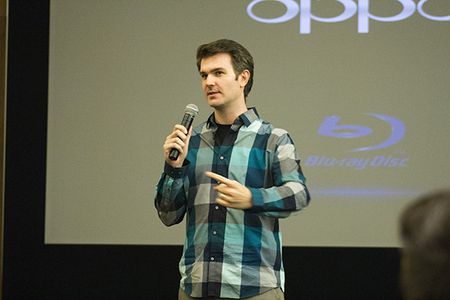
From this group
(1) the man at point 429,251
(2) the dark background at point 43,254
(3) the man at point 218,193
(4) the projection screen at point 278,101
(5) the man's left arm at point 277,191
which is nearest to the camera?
(1) the man at point 429,251

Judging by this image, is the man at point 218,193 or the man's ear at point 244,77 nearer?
the man at point 218,193

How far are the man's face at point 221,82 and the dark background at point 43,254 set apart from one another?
2.45m

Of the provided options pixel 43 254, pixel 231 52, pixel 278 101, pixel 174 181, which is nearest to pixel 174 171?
pixel 174 181

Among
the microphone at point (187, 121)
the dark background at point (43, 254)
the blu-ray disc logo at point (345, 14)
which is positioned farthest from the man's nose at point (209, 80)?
the dark background at point (43, 254)

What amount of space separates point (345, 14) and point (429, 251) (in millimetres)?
3934

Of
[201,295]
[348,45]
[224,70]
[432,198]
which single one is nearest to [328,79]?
[348,45]

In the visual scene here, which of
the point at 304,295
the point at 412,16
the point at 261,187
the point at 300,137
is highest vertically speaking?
the point at 412,16

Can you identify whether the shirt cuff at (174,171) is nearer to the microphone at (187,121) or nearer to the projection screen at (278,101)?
the microphone at (187,121)

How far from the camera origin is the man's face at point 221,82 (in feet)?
7.55

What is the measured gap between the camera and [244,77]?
7.79ft

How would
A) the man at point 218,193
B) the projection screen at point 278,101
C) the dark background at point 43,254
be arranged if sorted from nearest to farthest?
the man at point 218,193, the projection screen at point 278,101, the dark background at point 43,254

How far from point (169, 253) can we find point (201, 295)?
253cm

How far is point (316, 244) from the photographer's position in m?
4.49

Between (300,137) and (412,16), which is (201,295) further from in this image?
(412,16)
